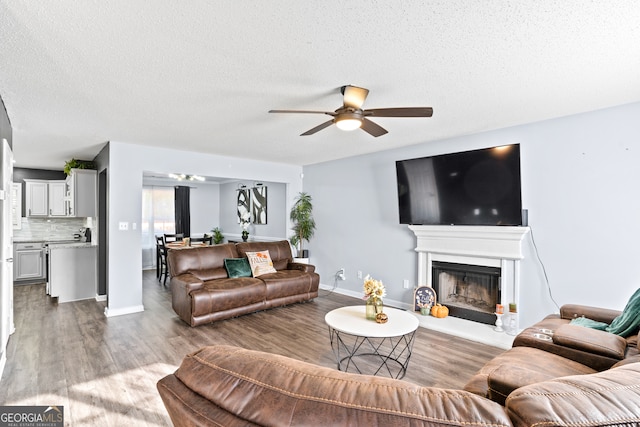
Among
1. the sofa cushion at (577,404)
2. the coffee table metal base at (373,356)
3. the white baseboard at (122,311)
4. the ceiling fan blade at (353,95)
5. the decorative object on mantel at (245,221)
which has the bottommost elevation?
the coffee table metal base at (373,356)

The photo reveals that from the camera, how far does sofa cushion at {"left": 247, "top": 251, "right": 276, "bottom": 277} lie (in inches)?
197

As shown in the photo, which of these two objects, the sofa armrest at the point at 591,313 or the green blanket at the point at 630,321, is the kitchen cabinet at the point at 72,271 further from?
the green blanket at the point at 630,321

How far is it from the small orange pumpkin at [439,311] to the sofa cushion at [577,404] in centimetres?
361

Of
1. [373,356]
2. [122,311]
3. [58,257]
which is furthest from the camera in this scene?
[58,257]

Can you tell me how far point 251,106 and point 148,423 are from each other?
106 inches

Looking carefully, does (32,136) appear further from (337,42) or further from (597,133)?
(597,133)

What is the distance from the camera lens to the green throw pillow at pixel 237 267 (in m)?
4.87

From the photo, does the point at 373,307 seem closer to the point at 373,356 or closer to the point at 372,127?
the point at 373,356

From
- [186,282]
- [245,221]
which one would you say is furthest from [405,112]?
[245,221]

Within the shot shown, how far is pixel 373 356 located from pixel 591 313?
1.93m

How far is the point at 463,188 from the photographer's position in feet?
13.0

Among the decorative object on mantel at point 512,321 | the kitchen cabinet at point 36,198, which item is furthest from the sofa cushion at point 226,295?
the kitchen cabinet at point 36,198

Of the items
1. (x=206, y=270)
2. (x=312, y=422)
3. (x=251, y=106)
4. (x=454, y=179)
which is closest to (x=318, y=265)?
(x=206, y=270)

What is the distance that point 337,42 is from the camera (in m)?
1.99
